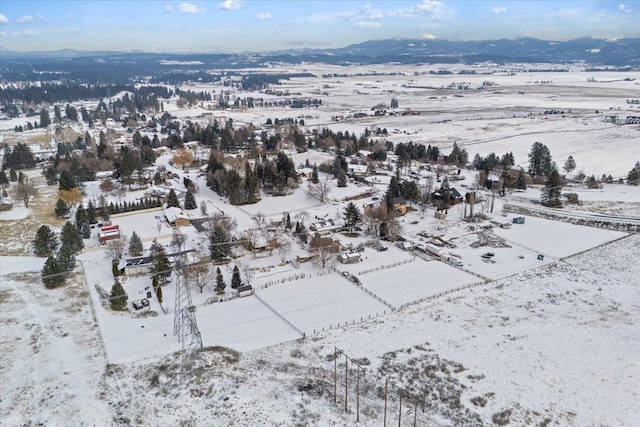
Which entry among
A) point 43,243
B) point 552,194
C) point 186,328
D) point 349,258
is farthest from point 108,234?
point 552,194

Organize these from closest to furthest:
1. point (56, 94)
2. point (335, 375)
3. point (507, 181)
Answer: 1. point (335, 375)
2. point (507, 181)
3. point (56, 94)

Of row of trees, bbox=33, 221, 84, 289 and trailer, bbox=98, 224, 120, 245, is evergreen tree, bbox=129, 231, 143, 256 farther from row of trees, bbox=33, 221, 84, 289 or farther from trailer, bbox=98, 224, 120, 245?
row of trees, bbox=33, 221, 84, 289

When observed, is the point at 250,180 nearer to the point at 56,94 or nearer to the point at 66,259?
the point at 66,259

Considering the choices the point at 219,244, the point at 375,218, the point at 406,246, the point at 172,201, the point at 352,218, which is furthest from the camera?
the point at 172,201

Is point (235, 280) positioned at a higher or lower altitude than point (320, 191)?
lower

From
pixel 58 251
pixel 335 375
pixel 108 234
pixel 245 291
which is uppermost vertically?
pixel 108 234

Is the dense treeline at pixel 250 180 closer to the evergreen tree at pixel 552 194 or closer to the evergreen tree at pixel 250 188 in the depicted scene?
the evergreen tree at pixel 250 188

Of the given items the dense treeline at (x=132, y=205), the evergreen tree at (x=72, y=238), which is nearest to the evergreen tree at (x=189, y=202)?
the dense treeline at (x=132, y=205)
